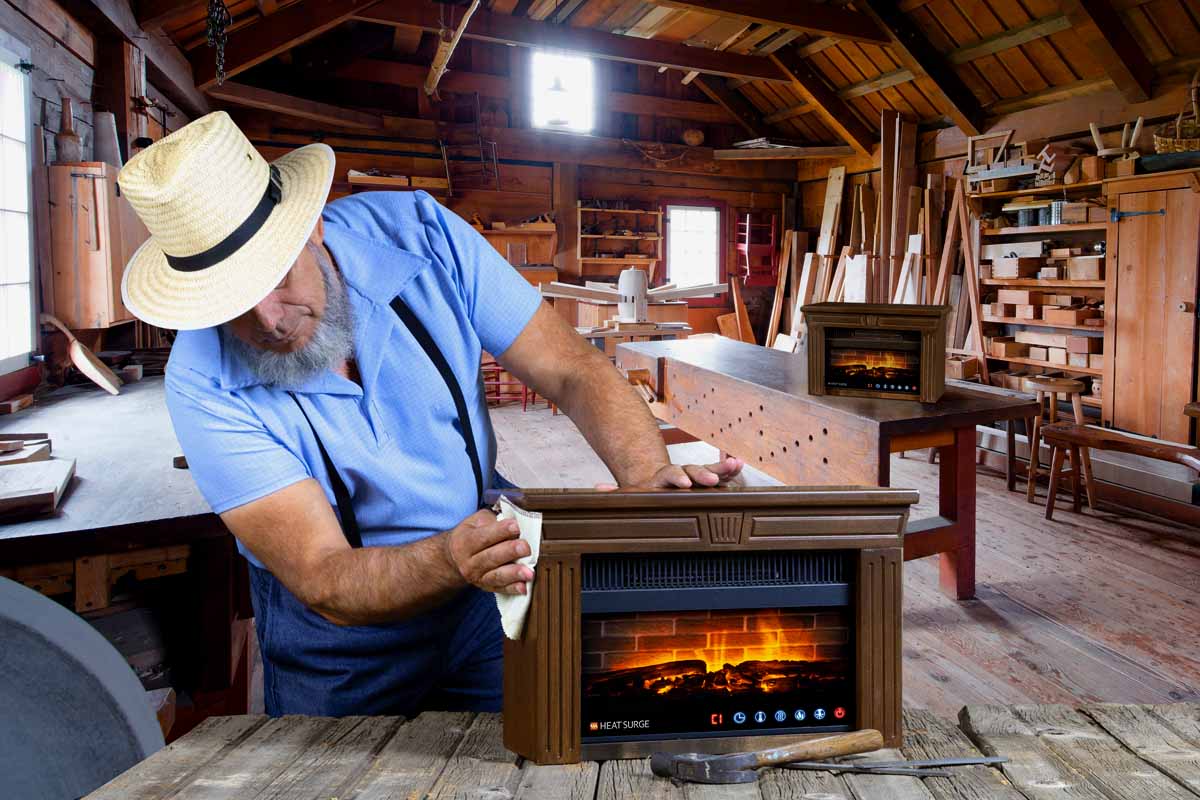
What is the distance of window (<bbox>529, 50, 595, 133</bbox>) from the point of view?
366 inches

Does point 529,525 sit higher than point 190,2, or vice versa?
point 190,2

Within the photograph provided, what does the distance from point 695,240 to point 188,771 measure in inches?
374

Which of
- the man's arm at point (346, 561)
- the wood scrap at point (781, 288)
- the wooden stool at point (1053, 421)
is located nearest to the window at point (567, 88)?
the wood scrap at point (781, 288)

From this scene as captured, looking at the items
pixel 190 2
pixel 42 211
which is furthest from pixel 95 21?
pixel 42 211

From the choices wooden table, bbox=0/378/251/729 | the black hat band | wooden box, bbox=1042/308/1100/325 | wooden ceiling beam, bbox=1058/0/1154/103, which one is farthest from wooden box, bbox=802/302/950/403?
wooden ceiling beam, bbox=1058/0/1154/103

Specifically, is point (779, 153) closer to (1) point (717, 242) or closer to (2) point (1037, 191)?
(1) point (717, 242)

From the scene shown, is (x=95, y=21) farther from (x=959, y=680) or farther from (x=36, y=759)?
(x=959, y=680)

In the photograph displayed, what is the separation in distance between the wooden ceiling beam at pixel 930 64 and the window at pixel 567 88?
3381 millimetres

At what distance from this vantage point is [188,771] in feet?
3.69

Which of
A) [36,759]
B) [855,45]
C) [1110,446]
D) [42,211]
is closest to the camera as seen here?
[36,759]

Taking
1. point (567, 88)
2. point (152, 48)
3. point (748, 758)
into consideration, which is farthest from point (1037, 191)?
point (748, 758)

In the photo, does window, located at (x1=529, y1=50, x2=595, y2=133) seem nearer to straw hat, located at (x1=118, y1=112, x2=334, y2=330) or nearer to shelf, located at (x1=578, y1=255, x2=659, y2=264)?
shelf, located at (x1=578, y1=255, x2=659, y2=264)

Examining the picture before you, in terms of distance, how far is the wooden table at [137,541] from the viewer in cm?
178

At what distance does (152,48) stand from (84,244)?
2031 millimetres
